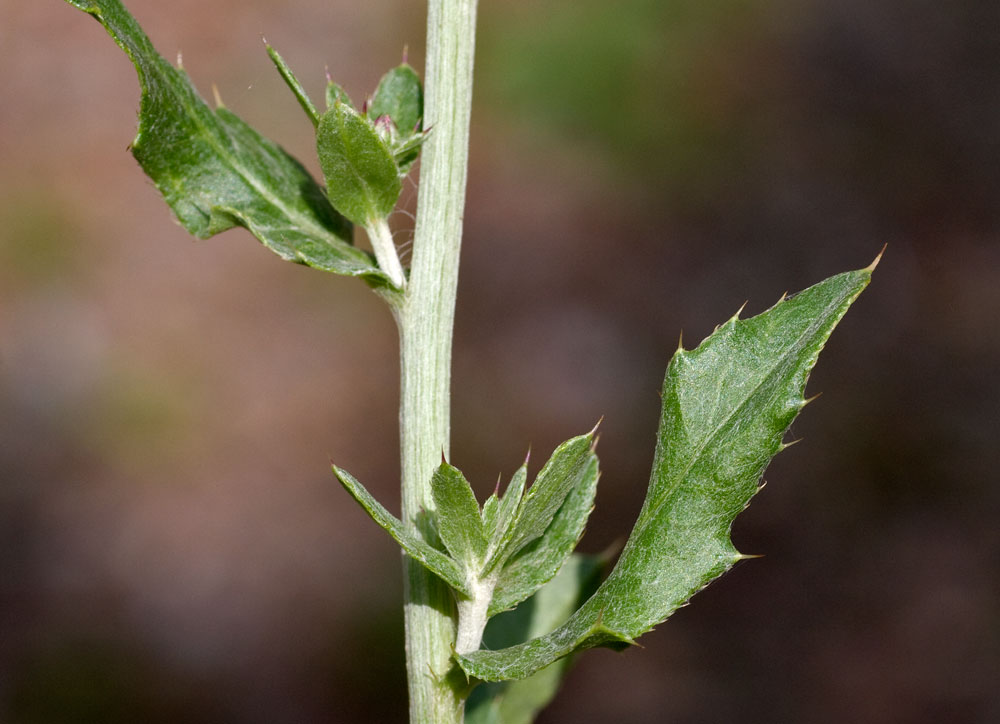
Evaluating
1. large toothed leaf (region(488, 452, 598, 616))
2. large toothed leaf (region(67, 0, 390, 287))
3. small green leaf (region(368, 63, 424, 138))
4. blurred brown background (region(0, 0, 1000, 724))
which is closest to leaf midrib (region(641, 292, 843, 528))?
large toothed leaf (region(488, 452, 598, 616))

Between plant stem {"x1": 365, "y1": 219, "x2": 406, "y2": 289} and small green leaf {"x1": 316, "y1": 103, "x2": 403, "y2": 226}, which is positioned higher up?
small green leaf {"x1": 316, "y1": 103, "x2": 403, "y2": 226}

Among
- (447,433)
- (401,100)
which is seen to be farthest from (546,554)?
(401,100)

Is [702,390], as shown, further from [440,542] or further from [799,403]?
[440,542]

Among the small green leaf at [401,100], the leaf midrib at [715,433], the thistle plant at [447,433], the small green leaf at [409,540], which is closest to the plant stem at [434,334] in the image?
the thistle plant at [447,433]

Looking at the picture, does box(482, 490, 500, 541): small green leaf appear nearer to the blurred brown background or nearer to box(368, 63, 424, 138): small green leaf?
box(368, 63, 424, 138): small green leaf

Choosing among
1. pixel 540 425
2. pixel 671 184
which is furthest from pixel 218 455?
pixel 671 184

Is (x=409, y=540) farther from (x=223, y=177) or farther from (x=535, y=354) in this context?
(x=535, y=354)

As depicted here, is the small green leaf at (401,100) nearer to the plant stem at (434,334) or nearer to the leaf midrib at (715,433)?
the plant stem at (434,334)
